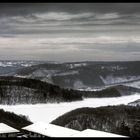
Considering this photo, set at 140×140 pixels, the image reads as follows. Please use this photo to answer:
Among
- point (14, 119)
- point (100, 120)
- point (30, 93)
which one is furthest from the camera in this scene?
point (30, 93)

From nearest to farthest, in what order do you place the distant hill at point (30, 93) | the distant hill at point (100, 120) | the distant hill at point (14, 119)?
the distant hill at point (100, 120)
the distant hill at point (14, 119)
the distant hill at point (30, 93)

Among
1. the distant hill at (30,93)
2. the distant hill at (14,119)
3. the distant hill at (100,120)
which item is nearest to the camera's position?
the distant hill at (100,120)

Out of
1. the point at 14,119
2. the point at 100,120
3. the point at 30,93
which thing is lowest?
the point at 100,120

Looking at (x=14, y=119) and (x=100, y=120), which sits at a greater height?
(x=14, y=119)

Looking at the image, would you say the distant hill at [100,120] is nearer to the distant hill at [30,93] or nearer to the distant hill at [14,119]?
the distant hill at [14,119]

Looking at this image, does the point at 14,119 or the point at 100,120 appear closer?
the point at 100,120

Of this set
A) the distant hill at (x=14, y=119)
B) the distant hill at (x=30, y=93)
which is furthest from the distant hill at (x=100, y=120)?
the distant hill at (x=30, y=93)

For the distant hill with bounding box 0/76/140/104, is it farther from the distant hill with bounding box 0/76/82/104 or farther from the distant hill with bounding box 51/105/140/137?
the distant hill with bounding box 51/105/140/137

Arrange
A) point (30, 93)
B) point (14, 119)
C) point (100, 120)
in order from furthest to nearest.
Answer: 1. point (30, 93)
2. point (14, 119)
3. point (100, 120)

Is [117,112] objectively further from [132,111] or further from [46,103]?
[46,103]

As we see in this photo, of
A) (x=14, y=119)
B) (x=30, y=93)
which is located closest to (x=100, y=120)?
(x=14, y=119)

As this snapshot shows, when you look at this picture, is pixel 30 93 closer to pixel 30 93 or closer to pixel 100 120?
pixel 30 93
